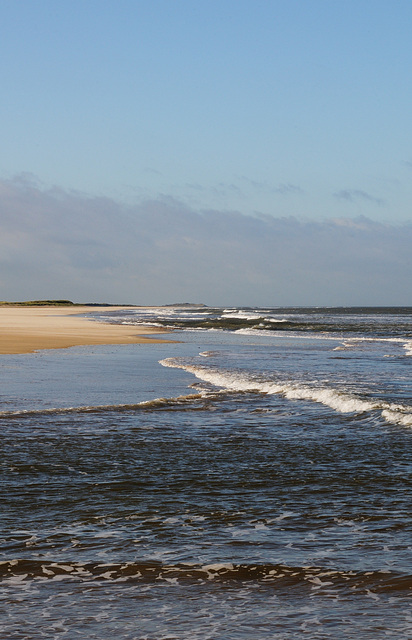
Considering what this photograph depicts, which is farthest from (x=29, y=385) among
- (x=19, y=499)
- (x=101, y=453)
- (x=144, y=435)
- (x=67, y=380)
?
(x=19, y=499)

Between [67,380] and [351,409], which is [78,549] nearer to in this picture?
[351,409]

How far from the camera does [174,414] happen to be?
15141 millimetres

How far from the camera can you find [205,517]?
7.87m

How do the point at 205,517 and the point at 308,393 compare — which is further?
the point at 308,393

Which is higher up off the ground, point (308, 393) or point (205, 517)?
point (308, 393)

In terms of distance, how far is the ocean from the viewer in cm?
541

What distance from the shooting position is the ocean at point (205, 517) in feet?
17.8

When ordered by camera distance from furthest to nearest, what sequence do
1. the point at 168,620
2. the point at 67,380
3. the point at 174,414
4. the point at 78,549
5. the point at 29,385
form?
the point at 67,380
the point at 29,385
the point at 174,414
the point at 78,549
the point at 168,620

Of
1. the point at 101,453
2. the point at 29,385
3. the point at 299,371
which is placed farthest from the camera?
the point at 299,371

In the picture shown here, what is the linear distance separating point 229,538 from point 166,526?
0.79 m

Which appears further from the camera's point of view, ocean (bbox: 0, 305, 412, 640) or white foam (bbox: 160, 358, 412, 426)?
white foam (bbox: 160, 358, 412, 426)

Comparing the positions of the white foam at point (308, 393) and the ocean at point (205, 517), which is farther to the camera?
the white foam at point (308, 393)

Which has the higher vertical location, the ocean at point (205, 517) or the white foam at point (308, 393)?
the white foam at point (308, 393)

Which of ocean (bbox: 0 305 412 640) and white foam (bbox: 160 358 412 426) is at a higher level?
white foam (bbox: 160 358 412 426)
